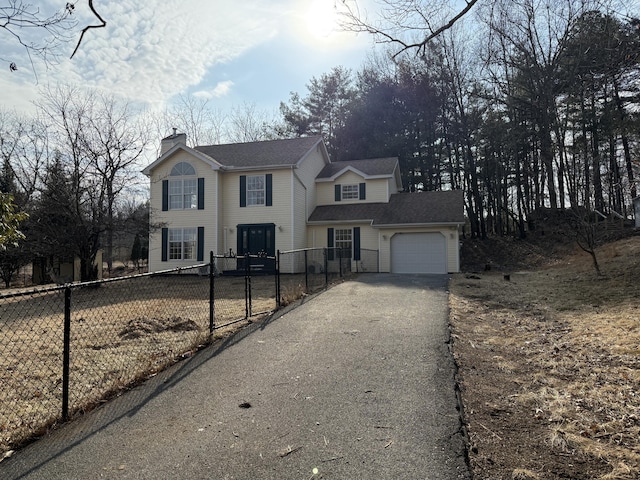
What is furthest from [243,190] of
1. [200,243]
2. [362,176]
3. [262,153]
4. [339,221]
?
[362,176]

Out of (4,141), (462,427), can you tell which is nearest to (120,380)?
(462,427)

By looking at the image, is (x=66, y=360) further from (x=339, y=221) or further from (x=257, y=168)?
(x=339, y=221)

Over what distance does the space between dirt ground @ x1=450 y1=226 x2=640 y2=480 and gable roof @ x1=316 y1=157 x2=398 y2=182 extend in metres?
12.0

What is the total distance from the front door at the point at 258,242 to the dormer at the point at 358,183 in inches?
165

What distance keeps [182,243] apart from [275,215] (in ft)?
16.2

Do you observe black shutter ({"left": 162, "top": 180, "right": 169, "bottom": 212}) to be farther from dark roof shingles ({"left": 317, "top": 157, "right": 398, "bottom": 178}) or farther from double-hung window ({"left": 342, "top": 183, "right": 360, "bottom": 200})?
double-hung window ({"left": 342, "top": 183, "right": 360, "bottom": 200})

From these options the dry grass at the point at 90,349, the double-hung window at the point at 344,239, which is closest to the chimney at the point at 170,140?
the double-hung window at the point at 344,239

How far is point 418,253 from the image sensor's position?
18953 millimetres

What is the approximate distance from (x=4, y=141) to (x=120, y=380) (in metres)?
19.9

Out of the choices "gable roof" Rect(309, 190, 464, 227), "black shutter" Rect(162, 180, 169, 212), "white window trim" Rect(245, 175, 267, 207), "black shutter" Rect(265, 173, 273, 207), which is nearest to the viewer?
"gable roof" Rect(309, 190, 464, 227)

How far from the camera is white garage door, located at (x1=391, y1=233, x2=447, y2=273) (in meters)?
18.7

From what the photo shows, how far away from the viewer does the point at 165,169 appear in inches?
789

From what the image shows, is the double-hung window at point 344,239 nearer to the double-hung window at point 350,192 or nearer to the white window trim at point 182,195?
the double-hung window at point 350,192

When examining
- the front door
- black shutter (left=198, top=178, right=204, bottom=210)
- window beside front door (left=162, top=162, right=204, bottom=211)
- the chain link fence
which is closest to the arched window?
window beside front door (left=162, top=162, right=204, bottom=211)
